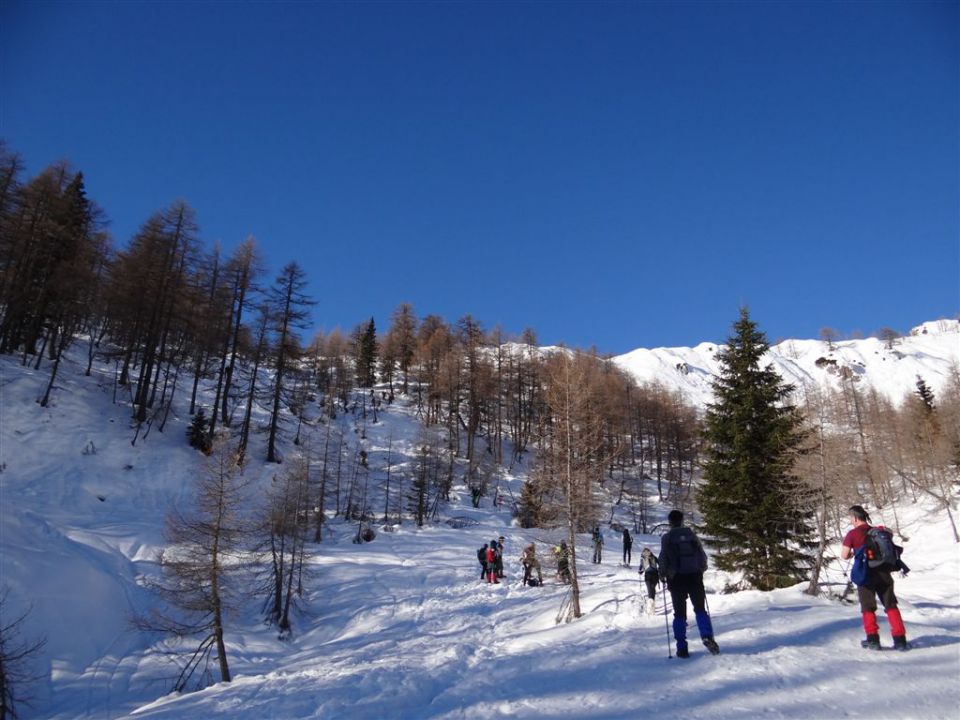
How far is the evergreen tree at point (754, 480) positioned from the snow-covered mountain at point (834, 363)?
97.1 metres

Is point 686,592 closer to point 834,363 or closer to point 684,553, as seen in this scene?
point 684,553

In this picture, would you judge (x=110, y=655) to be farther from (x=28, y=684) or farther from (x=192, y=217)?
(x=192, y=217)

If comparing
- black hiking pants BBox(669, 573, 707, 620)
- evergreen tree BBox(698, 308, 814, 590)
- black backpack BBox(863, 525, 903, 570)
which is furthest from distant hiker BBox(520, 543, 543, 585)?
black backpack BBox(863, 525, 903, 570)

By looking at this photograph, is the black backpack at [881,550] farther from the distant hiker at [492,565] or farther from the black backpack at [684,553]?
the distant hiker at [492,565]

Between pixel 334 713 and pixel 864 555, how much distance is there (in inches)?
305

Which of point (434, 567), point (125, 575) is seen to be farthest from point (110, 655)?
point (434, 567)

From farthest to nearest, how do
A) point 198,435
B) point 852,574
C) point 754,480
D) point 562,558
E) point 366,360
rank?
point 366,360 → point 198,435 → point 754,480 → point 562,558 → point 852,574

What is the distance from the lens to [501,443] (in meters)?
53.4

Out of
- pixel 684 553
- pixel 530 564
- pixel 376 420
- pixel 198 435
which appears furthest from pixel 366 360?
pixel 684 553

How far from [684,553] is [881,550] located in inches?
96.3

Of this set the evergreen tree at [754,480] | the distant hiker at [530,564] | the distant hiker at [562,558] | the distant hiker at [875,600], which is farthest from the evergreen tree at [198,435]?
the distant hiker at [875,600]

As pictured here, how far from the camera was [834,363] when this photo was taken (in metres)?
132

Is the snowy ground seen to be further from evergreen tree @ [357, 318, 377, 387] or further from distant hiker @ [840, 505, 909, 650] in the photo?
evergreen tree @ [357, 318, 377, 387]

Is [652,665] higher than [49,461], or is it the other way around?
[49,461]
